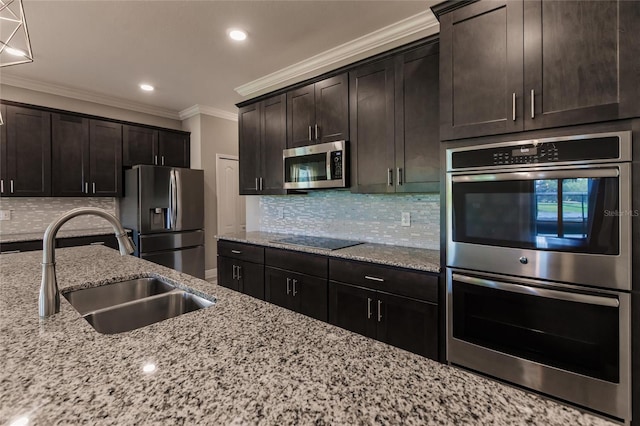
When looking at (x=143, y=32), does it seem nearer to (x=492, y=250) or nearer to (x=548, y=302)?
(x=492, y=250)

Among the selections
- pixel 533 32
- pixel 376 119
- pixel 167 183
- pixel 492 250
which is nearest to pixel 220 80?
pixel 167 183

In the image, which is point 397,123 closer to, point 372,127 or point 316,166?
point 372,127

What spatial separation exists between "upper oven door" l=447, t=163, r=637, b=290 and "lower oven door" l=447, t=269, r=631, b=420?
87 millimetres

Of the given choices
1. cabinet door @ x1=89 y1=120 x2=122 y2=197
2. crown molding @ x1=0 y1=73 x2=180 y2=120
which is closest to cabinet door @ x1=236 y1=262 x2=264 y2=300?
cabinet door @ x1=89 y1=120 x2=122 y2=197

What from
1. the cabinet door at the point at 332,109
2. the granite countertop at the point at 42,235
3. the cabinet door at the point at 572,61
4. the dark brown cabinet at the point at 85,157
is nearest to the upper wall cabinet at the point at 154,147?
the dark brown cabinet at the point at 85,157

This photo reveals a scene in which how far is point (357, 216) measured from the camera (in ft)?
9.56

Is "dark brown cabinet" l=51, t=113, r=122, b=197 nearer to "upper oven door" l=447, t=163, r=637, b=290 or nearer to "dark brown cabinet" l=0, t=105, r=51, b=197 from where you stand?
"dark brown cabinet" l=0, t=105, r=51, b=197

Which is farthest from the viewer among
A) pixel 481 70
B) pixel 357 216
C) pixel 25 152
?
pixel 25 152

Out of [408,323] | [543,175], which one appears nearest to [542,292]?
[543,175]

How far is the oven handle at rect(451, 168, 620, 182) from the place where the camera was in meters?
1.33

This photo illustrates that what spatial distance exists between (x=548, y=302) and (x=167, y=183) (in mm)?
4162

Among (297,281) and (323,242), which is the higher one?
(323,242)

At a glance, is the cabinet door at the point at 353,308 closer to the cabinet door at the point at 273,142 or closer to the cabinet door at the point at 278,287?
the cabinet door at the point at 278,287

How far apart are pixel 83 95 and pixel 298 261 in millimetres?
3792
